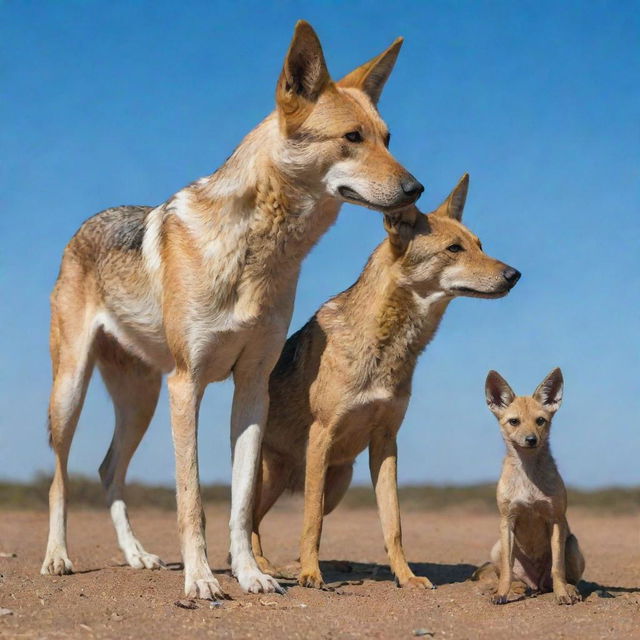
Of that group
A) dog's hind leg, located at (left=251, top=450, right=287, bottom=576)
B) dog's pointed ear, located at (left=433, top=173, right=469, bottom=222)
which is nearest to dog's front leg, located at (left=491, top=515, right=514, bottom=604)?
dog's hind leg, located at (left=251, top=450, right=287, bottom=576)

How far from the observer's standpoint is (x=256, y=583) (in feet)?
22.3

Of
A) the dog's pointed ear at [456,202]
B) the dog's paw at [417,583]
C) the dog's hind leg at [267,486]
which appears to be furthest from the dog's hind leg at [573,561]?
the dog's pointed ear at [456,202]

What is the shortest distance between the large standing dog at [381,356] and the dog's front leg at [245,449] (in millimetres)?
473

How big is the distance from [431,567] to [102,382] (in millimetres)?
3493

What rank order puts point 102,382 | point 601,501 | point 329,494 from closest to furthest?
1. point 329,494
2. point 102,382
3. point 601,501

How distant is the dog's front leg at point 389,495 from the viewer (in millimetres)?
7480

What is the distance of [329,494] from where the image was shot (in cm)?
839

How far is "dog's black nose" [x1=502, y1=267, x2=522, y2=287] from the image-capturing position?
7.50 m

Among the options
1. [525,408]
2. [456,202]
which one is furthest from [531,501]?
[456,202]

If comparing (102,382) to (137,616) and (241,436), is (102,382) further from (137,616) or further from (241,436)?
(137,616)

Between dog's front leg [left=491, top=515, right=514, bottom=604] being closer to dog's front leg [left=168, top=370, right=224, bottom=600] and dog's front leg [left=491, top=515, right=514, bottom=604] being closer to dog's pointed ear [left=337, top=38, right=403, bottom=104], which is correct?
dog's front leg [left=168, top=370, right=224, bottom=600]

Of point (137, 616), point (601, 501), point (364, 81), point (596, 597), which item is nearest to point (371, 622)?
point (137, 616)

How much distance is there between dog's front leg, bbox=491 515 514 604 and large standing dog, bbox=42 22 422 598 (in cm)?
158

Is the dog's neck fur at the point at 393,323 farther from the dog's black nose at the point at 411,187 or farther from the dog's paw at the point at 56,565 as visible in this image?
the dog's paw at the point at 56,565
